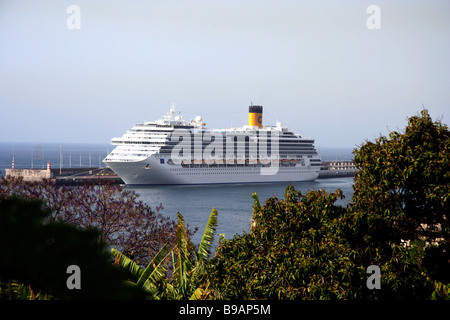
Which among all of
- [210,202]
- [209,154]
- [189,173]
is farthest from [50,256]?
[209,154]

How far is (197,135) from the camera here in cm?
5666

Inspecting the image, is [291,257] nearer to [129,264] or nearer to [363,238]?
[363,238]

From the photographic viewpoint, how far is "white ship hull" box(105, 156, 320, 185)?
5156 centimetres

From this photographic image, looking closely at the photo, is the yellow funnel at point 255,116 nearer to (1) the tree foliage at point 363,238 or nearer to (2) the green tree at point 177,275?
(1) the tree foliage at point 363,238

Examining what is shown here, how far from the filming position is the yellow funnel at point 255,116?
2606 inches

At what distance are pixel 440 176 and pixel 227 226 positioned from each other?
20.6 metres

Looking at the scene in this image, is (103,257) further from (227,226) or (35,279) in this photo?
(227,226)

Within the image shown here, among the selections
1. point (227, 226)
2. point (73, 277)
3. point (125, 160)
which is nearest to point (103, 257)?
point (73, 277)

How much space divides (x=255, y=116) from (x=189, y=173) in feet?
52.5

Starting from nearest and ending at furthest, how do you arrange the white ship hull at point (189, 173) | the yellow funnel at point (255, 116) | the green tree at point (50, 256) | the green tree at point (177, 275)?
1. the green tree at point (50, 256)
2. the green tree at point (177, 275)
3. the white ship hull at point (189, 173)
4. the yellow funnel at point (255, 116)

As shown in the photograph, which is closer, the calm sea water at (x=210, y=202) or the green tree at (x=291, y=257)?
the green tree at (x=291, y=257)

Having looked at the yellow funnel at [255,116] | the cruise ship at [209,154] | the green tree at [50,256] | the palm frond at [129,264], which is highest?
the yellow funnel at [255,116]

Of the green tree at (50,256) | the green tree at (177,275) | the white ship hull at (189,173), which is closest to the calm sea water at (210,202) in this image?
the white ship hull at (189,173)
